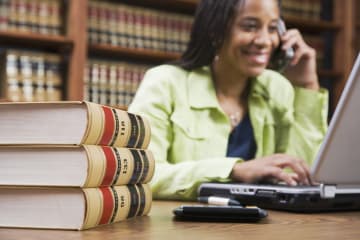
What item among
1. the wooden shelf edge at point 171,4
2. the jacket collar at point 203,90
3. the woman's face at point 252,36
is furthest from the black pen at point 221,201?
the wooden shelf edge at point 171,4

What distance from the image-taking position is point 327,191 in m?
1.07

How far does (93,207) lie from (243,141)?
1.10m

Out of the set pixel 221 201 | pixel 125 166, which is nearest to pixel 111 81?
pixel 221 201

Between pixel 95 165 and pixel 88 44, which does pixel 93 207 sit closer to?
pixel 95 165

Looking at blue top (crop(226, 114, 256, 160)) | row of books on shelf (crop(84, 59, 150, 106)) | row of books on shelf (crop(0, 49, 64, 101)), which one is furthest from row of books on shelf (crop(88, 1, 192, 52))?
blue top (crop(226, 114, 256, 160))

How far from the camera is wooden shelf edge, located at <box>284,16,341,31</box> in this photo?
3624 mm

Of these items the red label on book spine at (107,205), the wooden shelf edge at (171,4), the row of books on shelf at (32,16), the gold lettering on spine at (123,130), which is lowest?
the red label on book spine at (107,205)

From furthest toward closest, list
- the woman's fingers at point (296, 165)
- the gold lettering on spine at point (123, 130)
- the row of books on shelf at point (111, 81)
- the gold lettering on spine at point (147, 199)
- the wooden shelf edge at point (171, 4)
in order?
1. the wooden shelf edge at point (171, 4)
2. the row of books on shelf at point (111, 81)
3. the woman's fingers at point (296, 165)
4. the gold lettering on spine at point (147, 199)
5. the gold lettering on spine at point (123, 130)

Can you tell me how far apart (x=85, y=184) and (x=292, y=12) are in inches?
121

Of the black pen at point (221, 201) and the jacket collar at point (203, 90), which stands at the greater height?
the jacket collar at point (203, 90)

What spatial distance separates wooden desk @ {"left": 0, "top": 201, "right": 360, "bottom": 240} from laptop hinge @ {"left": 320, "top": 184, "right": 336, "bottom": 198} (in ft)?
0.24

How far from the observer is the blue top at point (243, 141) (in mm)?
1826

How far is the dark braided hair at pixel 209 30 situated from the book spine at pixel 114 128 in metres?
0.90

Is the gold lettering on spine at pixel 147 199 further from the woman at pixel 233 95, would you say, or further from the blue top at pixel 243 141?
the blue top at pixel 243 141
